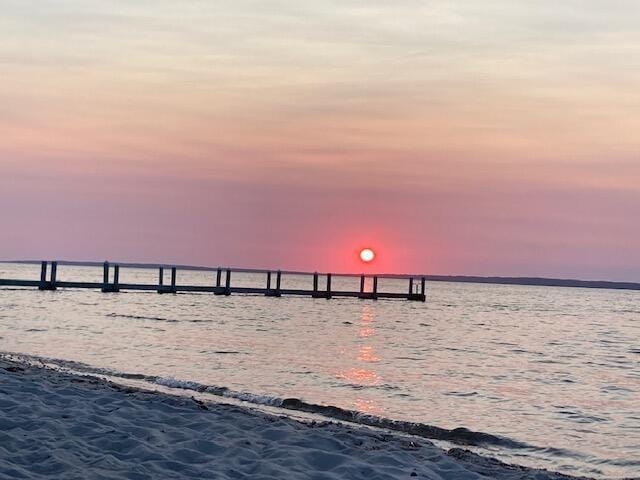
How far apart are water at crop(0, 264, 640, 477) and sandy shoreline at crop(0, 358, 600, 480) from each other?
8.07 feet

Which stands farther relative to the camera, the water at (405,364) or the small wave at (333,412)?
the water at (405,364)

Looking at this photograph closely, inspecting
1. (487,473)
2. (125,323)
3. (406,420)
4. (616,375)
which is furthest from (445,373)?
(125,323)

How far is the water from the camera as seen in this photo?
12.6 meters

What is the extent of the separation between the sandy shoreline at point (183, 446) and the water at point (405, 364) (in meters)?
2.46

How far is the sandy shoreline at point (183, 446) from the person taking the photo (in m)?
6.75

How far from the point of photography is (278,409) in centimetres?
1301

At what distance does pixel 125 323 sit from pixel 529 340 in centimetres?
1539

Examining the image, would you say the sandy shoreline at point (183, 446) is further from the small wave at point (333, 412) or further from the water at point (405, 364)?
the water at point (405, 364)

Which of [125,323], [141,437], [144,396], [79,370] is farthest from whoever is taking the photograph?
[125,323]

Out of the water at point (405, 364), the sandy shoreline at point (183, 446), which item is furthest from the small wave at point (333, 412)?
the sandy shoreline at point (183, 446)

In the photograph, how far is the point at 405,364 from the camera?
2105 centimetres

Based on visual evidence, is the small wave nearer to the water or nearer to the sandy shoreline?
the water

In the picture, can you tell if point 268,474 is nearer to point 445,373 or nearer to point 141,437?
point 141,437

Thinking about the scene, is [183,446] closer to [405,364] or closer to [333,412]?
[333,412]
